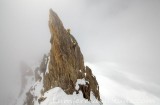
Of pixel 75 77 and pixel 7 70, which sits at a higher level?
pixel 7 70

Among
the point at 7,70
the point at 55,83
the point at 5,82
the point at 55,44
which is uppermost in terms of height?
the point at 7,70

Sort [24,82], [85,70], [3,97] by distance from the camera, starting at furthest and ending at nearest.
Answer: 1. [3,97]
2. [24,82]
3. [85,70]

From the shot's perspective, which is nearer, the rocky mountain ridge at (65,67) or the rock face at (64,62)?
the rocky mountain ridge at (65,67)

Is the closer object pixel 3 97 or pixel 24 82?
pixel 24 82

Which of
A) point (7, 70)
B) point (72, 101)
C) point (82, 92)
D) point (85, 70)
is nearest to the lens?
point (72, 101)

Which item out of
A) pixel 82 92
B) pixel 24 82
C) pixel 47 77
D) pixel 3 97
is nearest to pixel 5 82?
pixel 3 97

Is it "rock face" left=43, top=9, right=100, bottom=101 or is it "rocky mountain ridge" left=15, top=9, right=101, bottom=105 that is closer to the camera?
"rocky mountain ridge" left=15, top=9, right=101, bottom=105

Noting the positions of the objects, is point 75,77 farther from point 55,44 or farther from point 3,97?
point 3,97

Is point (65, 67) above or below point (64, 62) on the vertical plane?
below

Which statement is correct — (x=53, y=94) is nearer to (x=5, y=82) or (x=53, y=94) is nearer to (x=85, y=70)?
(x=85, y=70)

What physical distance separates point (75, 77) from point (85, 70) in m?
5.59

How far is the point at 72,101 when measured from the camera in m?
43.7

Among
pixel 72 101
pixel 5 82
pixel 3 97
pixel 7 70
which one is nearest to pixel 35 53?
pixel 7 70

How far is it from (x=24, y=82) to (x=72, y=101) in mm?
86611
